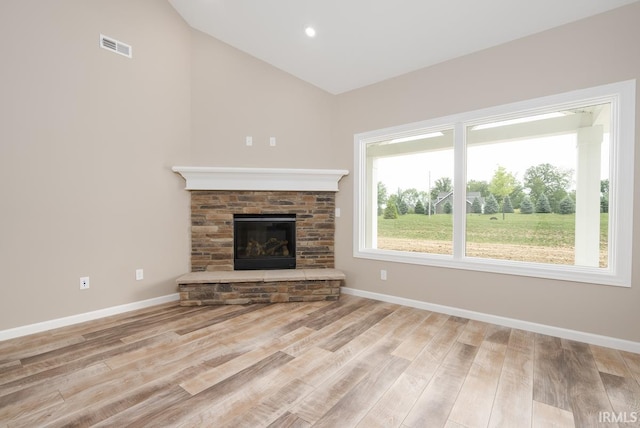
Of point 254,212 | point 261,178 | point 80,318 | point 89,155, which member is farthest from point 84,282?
point 261,178

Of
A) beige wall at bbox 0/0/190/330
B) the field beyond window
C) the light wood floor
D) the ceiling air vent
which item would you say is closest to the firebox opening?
beige wall at bbox 0/0/190/330

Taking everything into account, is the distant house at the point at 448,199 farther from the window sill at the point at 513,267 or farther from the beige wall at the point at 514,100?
the beige wall at the point at 514,100

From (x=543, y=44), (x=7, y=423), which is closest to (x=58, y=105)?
(x=7, y=423)

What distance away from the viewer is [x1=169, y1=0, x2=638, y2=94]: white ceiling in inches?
102

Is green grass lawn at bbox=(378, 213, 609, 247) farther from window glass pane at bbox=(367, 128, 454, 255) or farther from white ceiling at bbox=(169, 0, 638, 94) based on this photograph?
white ceiling at bbox=(169, 0, 638, 94)

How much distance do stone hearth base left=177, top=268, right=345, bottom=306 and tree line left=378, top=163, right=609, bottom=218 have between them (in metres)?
1.60

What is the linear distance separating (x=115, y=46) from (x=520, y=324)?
5.07m

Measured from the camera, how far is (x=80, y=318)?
2922mm

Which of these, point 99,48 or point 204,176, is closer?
point 99,48

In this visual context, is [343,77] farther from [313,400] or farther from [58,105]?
[313,400]

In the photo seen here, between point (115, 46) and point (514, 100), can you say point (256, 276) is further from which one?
point (514, 100)

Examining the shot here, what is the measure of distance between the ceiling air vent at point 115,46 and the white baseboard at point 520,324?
13.2 ft

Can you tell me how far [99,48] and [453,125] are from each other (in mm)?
3881

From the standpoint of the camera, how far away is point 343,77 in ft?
12.6
